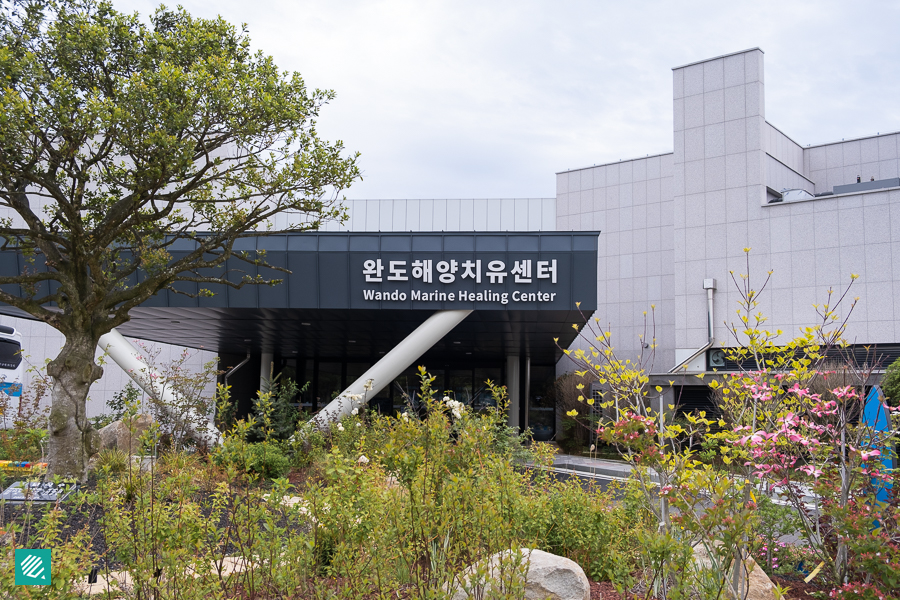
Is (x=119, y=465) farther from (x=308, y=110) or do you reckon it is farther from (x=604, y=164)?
(x=604, y=164)

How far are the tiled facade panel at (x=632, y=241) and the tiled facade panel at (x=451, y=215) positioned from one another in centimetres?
314

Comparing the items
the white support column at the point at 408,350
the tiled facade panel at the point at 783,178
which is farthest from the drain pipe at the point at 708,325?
the white support column at the point at 408,350

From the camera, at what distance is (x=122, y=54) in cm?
1173

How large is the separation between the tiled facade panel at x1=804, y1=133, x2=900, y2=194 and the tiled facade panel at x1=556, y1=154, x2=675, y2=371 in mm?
6101

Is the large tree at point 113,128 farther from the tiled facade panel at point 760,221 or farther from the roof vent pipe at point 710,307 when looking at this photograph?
the roof vent pipe at point 710,307

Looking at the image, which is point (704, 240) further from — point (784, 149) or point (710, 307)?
point (784, 149)

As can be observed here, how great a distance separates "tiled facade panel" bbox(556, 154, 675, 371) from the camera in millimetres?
31609

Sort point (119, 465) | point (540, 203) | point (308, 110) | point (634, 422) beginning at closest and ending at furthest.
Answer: point (634, 422) < point (119, 465) < point (308, 110) < point (540, 203)

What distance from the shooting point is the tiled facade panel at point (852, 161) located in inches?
1093

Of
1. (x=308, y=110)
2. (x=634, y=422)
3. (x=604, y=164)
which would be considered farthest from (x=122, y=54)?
(x=604, y=164)

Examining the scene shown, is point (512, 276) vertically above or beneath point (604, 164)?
beneath

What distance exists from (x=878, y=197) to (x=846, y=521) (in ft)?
74.2

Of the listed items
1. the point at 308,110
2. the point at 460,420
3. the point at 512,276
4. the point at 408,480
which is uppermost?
the point at 308,110

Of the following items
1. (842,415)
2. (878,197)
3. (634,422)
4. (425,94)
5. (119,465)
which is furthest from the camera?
(878,197)
